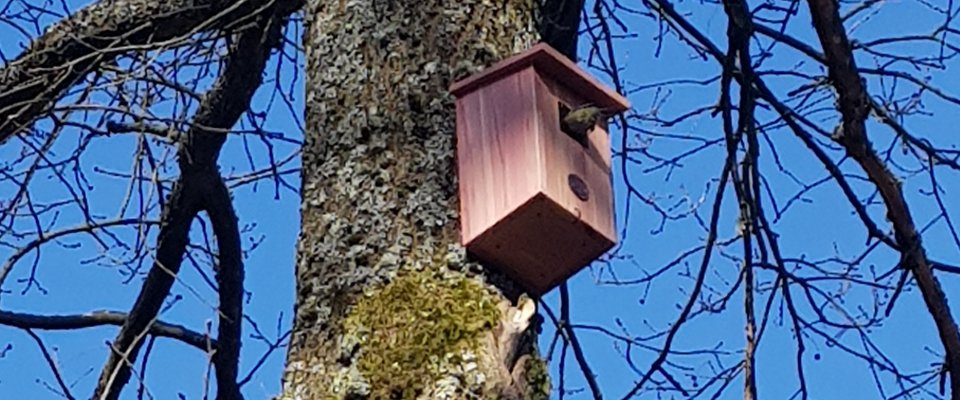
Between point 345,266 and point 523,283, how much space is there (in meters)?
0.22

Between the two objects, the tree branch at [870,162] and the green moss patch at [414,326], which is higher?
the tree branch at [870,162]

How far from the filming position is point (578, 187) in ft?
7.17

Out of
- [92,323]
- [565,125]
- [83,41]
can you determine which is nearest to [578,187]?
[565,125]

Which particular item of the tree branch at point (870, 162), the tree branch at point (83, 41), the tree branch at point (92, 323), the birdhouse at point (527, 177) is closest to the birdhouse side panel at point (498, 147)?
the birdhouse at point (527, 177)

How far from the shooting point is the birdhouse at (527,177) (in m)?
2.08

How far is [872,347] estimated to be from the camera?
3100 mm

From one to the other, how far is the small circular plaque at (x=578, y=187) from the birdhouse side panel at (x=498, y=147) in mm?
63

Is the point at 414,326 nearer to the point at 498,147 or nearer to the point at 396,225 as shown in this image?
the point at 396,225

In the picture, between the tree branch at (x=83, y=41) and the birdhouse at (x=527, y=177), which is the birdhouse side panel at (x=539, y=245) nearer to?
the birdhouse at (x=527, y=177)

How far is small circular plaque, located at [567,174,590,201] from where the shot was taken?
217 centimetres

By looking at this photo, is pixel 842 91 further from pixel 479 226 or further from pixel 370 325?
pixel 370 325

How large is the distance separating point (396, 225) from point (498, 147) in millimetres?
180

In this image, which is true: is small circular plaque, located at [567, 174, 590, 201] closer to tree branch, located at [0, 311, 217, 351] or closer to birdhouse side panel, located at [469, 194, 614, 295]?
birdhouse side panel, located at [469, 194, 614, 295]

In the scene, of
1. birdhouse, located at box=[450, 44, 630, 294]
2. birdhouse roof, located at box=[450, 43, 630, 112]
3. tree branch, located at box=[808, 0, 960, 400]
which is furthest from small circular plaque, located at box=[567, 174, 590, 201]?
tree branch, located at box=[808, 0, 960, 400]
